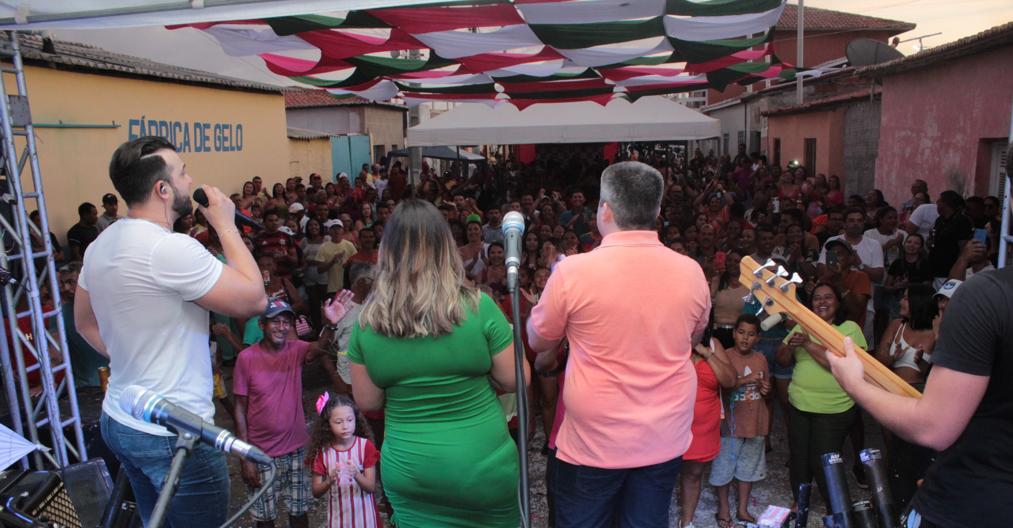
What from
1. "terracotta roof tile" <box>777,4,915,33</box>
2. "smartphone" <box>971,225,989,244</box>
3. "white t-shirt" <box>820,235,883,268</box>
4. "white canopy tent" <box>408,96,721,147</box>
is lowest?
"white t-shirt" <box>820,235,883,268</box>

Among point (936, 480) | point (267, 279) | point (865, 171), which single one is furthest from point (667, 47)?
point (865, 171)

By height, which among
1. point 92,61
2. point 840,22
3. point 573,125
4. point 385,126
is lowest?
point 573,125

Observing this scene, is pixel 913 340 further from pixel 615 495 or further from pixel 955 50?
pixel 955 50

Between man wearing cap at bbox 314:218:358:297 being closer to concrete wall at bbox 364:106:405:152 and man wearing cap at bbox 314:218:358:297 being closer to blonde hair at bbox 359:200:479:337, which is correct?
blonde hair at bbox 359:200:479:337

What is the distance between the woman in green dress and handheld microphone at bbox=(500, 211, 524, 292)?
0.34 ft

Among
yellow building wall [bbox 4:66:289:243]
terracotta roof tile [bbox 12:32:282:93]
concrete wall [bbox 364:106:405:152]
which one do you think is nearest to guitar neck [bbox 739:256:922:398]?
terracotta roof tile [bbox 12:32:282:93]

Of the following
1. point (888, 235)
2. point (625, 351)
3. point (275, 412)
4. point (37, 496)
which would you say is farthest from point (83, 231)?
point (888, 235)

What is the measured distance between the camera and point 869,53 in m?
Result: 13.0

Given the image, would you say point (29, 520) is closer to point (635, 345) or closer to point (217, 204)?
point (217, 204)

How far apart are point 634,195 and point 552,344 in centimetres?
53

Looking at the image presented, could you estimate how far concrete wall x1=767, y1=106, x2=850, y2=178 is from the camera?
16.3 m

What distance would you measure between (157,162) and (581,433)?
1.48 meters

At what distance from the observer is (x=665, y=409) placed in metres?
2.33

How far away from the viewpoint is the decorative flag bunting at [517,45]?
488 cm
